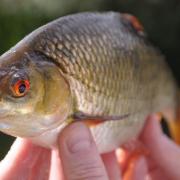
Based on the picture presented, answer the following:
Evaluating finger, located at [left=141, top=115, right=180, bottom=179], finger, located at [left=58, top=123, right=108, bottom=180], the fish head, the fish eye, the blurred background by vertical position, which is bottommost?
the blurred background

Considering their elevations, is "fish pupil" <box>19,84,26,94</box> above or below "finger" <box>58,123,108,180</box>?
above

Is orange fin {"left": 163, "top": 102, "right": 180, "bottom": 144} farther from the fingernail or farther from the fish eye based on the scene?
the fingernail

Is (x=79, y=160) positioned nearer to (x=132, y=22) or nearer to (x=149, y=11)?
(x=132, y=22)

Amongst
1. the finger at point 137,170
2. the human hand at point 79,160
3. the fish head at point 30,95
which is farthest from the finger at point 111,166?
the fish head at point 30,95

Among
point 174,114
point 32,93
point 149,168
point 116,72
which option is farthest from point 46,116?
point 174,114

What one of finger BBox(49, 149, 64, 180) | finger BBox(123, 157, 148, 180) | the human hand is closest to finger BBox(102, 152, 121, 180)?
the human hand

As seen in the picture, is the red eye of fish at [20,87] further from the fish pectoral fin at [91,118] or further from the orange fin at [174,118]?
the orange fin at [174,118]

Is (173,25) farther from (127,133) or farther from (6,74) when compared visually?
(6,74)
